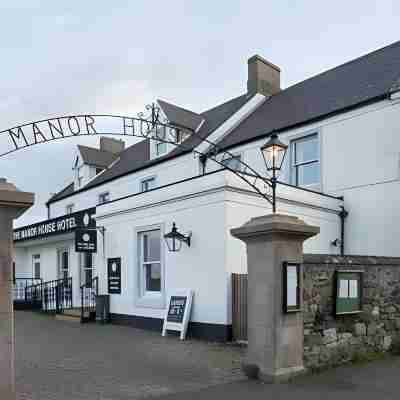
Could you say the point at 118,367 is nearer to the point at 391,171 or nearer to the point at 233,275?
the point at 233,275

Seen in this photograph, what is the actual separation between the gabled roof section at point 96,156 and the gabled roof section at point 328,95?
A: 1028cm

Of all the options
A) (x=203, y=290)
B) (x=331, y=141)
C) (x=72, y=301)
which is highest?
(x=331, y=141)

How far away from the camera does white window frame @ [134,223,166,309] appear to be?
1327 cm

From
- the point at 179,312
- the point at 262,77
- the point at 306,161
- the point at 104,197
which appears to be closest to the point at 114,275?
the point at 179,312

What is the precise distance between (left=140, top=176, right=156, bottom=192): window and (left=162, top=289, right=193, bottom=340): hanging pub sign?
832 cm

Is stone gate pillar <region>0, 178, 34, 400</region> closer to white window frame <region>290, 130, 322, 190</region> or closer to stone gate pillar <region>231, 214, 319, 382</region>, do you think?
stone gate pillar <region>231, 214, 319, 382</region>

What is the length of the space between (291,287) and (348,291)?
1749mm

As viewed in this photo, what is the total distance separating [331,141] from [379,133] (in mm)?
1497

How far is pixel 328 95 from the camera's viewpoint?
1705cm

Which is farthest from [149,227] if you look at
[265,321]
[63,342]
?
[265,321]

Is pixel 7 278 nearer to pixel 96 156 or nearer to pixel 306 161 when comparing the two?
pixel 306 161

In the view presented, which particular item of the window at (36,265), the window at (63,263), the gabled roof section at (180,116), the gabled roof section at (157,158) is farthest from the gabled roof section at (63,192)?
the gabled roof section at (180,116)

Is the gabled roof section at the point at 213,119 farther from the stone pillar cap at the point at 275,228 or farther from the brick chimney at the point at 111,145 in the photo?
the stone pillar cap at the point at 275,228

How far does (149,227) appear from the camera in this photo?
45.3ft
